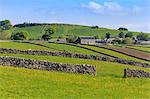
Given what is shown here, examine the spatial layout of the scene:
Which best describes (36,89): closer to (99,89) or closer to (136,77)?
(99,89)

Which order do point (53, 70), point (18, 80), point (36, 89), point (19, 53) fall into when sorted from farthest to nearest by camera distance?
point (19, 53), point (53, 70), point (18, 80), point (36, 89)

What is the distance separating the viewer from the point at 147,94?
24.3 meters

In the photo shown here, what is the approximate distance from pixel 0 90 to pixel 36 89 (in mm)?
2413

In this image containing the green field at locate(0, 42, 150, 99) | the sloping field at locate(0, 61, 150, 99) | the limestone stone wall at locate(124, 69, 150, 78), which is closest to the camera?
the green field at locate(0, 42, 150, 99)

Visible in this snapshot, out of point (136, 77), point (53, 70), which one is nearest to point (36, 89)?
point (53, 70)

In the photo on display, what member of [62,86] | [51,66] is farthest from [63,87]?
[51,66]

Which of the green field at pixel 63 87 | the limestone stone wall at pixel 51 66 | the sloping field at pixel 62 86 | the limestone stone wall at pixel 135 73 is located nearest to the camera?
the green field at pixel 63 87

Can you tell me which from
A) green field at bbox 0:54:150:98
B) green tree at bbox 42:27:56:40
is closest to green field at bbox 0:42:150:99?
green field at bbox 0:54:150:98

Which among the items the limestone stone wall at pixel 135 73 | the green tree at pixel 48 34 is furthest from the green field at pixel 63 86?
the green tree at pixel 48 34

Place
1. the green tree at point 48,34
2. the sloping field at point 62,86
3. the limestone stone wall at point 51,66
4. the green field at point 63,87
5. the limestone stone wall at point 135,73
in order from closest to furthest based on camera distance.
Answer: the green field at point 63,87 < the sloping field at point 62,86 < the limestone stone wall at point 51,66 < the limestone stone wall at point 135,73 < the green tree at point 48,34

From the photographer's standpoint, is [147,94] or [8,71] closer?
[147,94]

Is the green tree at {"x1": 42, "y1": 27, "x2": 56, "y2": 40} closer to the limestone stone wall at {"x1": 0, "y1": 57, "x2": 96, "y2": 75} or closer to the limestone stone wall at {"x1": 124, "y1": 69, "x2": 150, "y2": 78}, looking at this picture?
the limestone stone wall at {"x1": 124, "y1": 69, "x2": 150, "y2": 78}

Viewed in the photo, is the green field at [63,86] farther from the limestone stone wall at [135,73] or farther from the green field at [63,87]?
the limestone stone wall at [135,73]

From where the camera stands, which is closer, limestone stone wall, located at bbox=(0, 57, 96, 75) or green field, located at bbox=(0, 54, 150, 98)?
green field, located at bbox=(0, 54, 150, 98)
